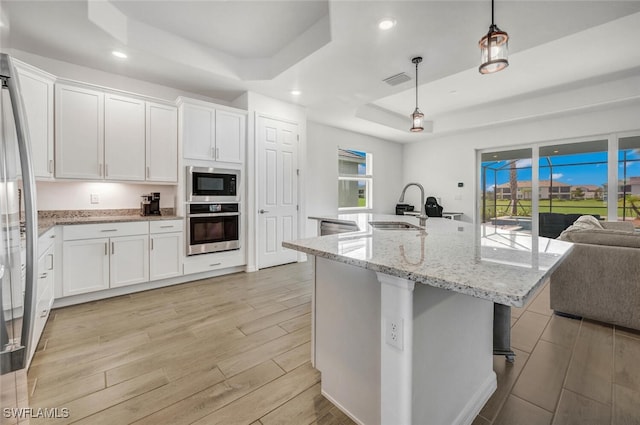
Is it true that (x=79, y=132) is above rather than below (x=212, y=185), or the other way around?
A: above

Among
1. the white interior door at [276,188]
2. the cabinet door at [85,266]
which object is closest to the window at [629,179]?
the white interior door at [276,188]

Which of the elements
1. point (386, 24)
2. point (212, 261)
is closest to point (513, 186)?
point (386, 24)

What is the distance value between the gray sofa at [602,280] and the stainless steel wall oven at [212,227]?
12.0ft

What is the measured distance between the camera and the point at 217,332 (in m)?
2.25

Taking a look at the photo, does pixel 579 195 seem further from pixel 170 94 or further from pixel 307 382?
pixel 170 94

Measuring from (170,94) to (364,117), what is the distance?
3202 millimetres

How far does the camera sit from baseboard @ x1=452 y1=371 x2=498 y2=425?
133cm

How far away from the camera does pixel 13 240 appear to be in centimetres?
92

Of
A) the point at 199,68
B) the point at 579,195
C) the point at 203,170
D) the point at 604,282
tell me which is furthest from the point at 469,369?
the point at 579,195

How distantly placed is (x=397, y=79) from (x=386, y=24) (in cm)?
117

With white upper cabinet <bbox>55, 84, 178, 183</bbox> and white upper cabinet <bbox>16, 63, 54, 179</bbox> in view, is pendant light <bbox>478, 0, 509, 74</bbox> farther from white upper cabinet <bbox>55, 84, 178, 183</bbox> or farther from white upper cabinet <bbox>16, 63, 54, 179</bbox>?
white upper cabinet <bbox>16, 63, 54, 179</bbox>

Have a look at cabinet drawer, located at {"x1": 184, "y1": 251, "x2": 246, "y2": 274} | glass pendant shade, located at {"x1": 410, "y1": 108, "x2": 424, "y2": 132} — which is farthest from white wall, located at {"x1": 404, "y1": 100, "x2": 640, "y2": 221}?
cabinet drawer, located at {"x1": 184, "y1": 251, "x2": 246, "y2": 274}

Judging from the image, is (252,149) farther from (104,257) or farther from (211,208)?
(104,257)

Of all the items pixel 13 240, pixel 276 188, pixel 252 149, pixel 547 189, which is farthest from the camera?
pixel 547 189
